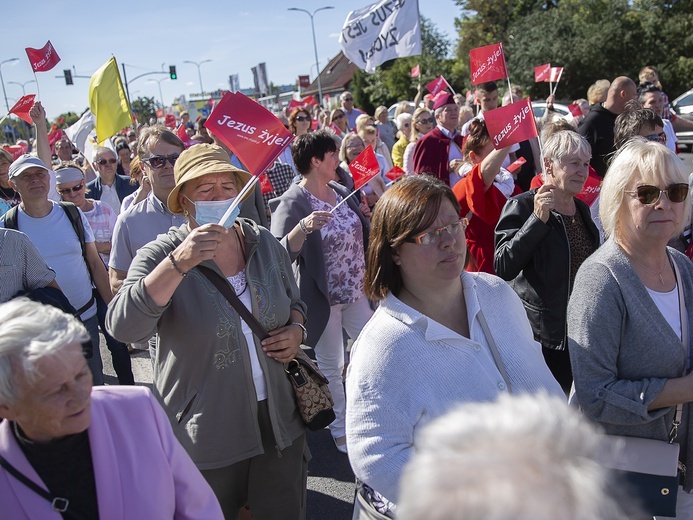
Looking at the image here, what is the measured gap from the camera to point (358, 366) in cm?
194

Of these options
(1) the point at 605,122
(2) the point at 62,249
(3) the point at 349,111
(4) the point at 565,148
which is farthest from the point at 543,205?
(3) the point at 349,111

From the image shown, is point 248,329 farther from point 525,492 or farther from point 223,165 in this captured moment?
point 525,492

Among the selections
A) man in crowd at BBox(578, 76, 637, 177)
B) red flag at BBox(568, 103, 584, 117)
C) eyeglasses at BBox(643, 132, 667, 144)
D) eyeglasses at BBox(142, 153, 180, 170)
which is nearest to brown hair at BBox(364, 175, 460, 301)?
eyeglasses at BBox(142, 153, 180, 170)

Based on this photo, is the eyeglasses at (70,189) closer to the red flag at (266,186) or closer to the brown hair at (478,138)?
the red flag at (266,186)

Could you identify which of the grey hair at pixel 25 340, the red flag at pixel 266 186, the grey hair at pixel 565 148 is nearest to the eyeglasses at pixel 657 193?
the grey hair at pixel 565 148

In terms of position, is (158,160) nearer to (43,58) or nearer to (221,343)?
(221,343)

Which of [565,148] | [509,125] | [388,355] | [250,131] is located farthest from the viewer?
[509,125]

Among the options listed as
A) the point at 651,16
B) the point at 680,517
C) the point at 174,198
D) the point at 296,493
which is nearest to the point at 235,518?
the point at 296,493

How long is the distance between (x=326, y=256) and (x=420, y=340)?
2.36m

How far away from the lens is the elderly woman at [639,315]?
7.27ft

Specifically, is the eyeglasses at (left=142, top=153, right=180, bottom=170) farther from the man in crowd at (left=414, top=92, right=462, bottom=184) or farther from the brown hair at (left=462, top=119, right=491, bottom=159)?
the man in crowd at (left=414, top=92, right=462, bottom=184)

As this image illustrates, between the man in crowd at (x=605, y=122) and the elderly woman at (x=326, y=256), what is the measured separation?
9.61 ft

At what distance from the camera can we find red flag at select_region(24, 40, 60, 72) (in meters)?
7.88

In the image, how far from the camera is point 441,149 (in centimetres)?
601
